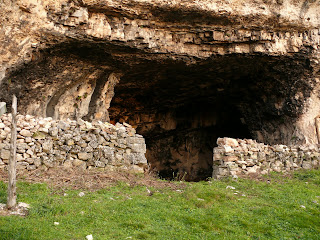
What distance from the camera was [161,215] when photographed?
6109 millimetres

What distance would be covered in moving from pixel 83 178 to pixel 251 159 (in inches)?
234

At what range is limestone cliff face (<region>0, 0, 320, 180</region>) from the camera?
10492 mm

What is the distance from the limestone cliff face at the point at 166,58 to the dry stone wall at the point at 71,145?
273 centimetres

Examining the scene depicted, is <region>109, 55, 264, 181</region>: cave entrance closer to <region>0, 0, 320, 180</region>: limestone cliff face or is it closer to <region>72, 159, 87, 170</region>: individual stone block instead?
<region>0, 0, 320, 180</region>: limestone cliff face

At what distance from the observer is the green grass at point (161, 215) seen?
17.0ft

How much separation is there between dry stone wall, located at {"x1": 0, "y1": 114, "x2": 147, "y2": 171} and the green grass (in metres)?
1.50

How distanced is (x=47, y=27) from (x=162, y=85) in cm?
803

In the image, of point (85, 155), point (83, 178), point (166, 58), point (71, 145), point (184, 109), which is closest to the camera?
point (83, 178)

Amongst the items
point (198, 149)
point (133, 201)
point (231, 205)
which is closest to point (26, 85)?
point (133, 201)

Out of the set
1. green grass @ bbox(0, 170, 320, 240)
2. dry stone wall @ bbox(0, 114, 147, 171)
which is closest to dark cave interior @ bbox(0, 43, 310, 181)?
dry stone wall @ bbox(0, 114, 147, 171)

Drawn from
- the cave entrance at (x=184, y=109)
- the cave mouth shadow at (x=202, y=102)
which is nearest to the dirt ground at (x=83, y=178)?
the cave mouth shadow at (x=202, y=102)

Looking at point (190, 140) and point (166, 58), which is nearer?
point (166, 58)

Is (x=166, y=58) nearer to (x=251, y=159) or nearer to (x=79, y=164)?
(x=251, y=159)

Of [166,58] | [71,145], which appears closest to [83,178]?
[71,145]
